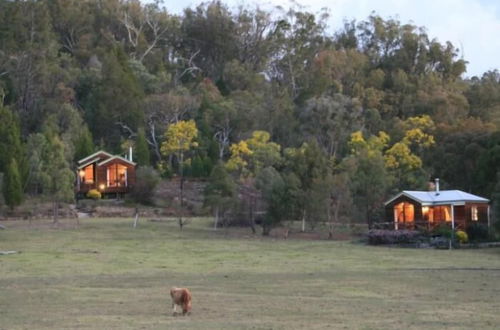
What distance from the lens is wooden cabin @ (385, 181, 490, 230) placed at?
61719 millimetres

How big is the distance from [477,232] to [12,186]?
33.5 metres

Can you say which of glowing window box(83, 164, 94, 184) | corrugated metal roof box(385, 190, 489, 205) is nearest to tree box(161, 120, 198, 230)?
glowing window box(83, 164, 94, 184)

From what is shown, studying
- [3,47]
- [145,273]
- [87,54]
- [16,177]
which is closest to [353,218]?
[16,177]

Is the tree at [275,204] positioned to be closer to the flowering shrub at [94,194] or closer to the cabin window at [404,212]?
the cabin window at [404,212]

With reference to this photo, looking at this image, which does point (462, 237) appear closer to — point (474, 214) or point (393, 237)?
point (393, 237)

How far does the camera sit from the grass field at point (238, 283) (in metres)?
20.3

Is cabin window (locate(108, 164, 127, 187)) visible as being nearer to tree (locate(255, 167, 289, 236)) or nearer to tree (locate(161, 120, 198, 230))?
tree (locate(161, 120, 198, 230))

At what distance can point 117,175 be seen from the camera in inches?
3179

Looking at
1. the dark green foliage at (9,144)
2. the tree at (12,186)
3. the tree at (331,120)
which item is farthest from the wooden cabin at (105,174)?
the tree at (331,120)

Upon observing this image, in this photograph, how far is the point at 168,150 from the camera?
85.9 meters

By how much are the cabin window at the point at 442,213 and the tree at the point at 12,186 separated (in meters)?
30.4

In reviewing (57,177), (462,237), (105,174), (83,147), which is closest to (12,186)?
(57,177)

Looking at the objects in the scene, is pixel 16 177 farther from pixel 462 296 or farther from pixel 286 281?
pixel 462 296

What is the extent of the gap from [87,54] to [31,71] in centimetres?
1842
